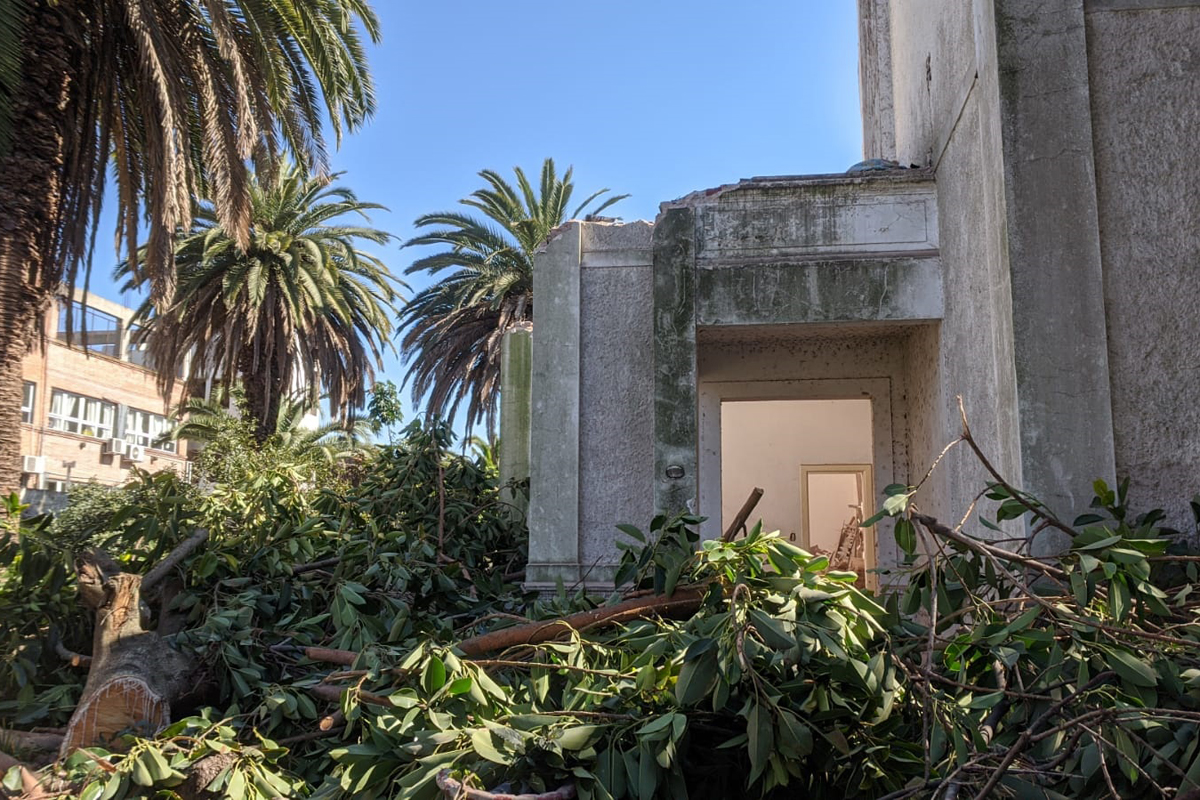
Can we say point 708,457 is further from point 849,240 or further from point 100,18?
point 100,18

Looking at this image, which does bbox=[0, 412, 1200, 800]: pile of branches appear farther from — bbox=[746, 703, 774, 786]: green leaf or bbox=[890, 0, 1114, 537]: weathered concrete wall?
bbox=[890, 0, 1114, 537]: weathered concrete wall

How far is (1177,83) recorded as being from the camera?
4.76m

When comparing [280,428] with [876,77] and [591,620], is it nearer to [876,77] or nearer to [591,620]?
[876,77]

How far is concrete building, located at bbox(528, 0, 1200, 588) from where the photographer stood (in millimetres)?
4609

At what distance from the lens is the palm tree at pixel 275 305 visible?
1703 centimetres

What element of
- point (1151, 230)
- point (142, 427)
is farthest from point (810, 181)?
point (142, 427)

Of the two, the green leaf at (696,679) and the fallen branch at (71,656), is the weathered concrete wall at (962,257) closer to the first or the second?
the green leaf at (696,679)

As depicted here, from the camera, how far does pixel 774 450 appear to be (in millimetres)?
16875

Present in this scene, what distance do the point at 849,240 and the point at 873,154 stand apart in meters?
5.66

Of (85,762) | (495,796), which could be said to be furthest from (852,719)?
(85,762)

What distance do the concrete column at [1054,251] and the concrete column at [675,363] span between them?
8.10ft

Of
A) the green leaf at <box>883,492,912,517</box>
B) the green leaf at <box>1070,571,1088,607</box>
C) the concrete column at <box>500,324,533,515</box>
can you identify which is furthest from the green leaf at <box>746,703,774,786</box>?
the concrete column at <box>500,324,533,515</box>

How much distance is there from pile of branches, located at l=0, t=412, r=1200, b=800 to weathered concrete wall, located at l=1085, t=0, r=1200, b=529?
0.41 metres

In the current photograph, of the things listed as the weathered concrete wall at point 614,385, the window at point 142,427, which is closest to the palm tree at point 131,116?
the weathered concrete wall at point 614,385
